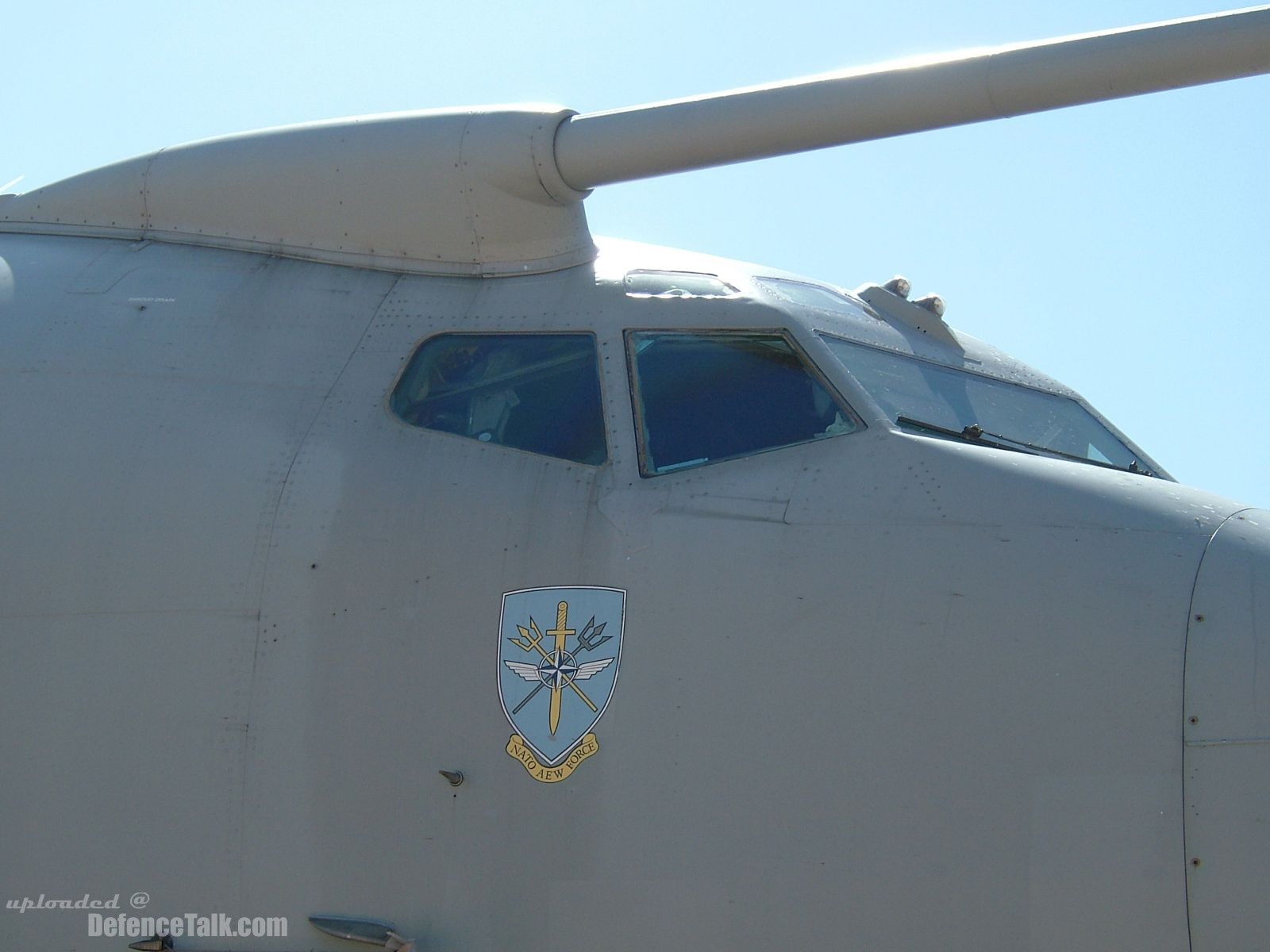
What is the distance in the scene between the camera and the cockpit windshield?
586 cm

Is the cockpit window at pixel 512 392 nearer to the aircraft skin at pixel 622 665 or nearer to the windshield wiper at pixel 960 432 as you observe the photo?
the aircraft skin at pixel 622 665

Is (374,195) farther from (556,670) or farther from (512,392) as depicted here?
(556,670)

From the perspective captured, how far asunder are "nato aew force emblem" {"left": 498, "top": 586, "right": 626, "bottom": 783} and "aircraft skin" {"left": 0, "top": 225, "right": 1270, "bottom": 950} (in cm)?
6

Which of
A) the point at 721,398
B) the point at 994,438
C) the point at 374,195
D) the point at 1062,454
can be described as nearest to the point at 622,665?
the point at 721,398

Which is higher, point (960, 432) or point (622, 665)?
point (960, 432)

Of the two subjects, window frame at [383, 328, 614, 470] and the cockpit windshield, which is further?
the cockpit windshield

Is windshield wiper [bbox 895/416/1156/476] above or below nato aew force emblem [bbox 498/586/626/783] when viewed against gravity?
above

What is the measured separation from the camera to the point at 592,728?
5188 mm

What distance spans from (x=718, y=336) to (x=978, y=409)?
121 centimetres

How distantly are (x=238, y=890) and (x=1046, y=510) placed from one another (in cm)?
336

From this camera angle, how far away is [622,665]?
206 inches

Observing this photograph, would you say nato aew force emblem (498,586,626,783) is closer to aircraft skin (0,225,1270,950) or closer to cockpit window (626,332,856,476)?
aircraft skin (0,225,1270,950)

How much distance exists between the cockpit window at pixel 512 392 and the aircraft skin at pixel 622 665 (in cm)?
8

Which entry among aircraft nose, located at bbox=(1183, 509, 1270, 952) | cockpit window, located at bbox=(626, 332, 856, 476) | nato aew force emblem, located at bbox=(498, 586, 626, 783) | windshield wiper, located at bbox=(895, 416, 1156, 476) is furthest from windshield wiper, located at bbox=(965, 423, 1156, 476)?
nato aew force emblem, located at bbox=(498, 586, 626, 783)
